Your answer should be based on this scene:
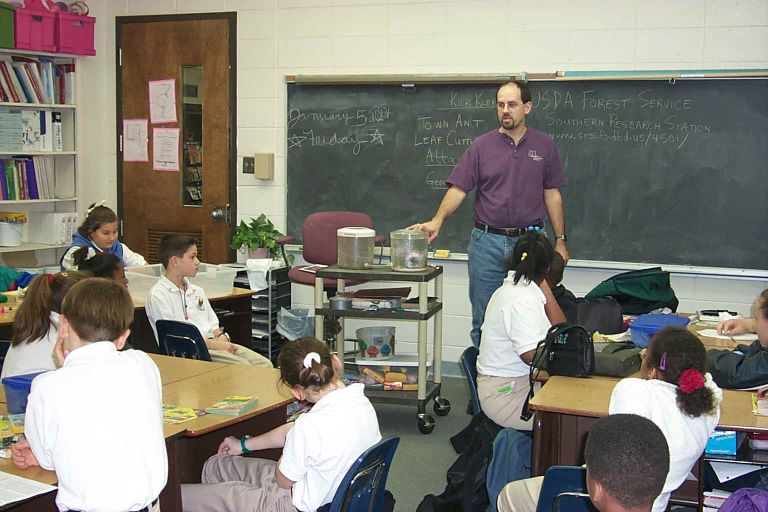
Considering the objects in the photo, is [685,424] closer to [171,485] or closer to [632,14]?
[171,485]

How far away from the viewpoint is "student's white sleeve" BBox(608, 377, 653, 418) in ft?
8.46

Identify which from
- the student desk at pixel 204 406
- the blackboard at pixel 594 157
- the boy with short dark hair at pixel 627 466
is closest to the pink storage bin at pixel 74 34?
the blackboard at pixel 594 157

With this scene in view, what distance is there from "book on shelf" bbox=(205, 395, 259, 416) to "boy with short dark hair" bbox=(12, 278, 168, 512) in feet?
1.78

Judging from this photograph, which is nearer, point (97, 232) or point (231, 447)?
point (231, 447)

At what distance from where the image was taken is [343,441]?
2.63 meters

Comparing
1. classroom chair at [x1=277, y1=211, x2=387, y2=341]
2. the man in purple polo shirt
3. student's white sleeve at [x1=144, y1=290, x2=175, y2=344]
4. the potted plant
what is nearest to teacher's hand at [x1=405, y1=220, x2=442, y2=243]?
the man in purple polo shirt

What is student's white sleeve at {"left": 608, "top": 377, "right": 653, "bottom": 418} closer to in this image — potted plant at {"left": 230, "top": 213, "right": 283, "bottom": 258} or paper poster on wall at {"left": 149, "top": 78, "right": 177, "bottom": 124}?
potted plant at {"left": 230, "top": 213, "right": 283, "bottom": 258}

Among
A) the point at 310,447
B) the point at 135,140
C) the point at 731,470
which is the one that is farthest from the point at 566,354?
the point at 135,140

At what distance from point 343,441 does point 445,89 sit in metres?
3.88

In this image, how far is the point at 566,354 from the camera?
3.45 m

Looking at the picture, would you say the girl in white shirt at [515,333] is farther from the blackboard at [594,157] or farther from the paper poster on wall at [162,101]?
the paper poster on wall at [162,101]

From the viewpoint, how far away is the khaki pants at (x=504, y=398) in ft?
12.1

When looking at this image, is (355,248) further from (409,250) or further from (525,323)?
(525,323)

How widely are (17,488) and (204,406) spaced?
839 mm
